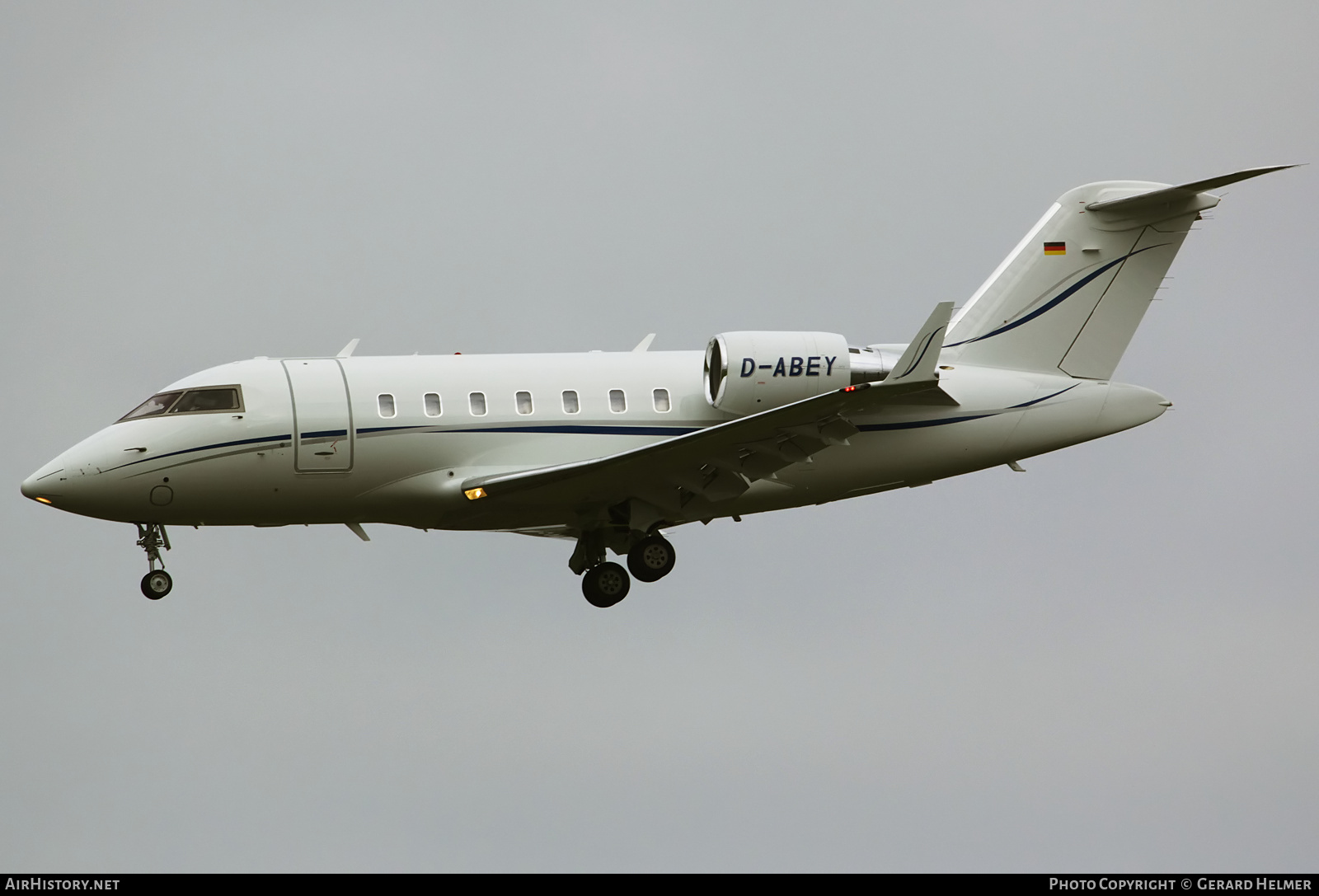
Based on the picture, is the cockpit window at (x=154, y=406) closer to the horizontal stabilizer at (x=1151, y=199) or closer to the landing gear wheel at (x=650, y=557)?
the landing gear wheel at (x=650, y=557)

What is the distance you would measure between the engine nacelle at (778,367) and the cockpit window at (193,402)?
7984mm

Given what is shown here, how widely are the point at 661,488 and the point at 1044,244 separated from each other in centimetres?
860

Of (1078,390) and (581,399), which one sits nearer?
(581,399)

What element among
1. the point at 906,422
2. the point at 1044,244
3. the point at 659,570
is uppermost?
the point at 1044,244

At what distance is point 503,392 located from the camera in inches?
1113

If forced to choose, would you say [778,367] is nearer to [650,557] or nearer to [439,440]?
[650,557]

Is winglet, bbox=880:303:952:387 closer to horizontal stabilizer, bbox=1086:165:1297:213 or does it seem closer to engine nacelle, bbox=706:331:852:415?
engine nacelle, bbox=706:331:852:415

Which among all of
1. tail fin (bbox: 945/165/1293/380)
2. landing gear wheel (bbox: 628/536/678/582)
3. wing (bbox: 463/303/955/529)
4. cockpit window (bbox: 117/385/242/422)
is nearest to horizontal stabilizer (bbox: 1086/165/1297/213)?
tail fin (bbox: 945/165/1293/380)

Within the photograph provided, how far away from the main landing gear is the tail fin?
6.36m

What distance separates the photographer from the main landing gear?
1156 inches

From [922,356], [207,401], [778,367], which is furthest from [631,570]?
[207,401]

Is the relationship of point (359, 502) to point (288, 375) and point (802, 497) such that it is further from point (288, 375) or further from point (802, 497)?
point (802, 497)

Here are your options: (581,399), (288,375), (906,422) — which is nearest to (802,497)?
(906,422)

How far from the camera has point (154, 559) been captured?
2848cm
